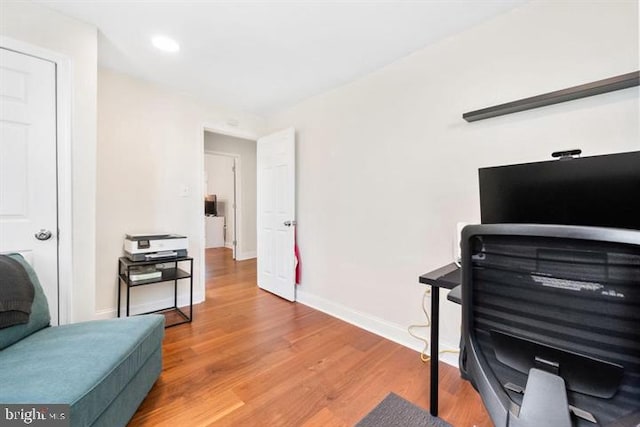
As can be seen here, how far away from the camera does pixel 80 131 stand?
180 centimetres

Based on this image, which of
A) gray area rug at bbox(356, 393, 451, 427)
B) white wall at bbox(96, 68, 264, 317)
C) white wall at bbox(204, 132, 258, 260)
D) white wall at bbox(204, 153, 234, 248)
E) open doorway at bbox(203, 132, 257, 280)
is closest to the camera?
gray area rug at bbox(356, 393, 451, 427)

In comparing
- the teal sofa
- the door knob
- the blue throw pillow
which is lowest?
the teal sofa

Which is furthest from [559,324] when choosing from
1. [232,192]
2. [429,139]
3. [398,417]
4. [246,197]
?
[232,192]

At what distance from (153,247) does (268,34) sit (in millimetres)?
2076

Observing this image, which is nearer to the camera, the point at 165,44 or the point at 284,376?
the point at 284,376

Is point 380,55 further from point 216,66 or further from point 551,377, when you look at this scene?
point 551,377

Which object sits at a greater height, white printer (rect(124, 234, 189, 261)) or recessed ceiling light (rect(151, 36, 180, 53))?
recessed ceiling light (rect(151, 36, 180, 53))

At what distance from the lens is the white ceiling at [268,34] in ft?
5.48

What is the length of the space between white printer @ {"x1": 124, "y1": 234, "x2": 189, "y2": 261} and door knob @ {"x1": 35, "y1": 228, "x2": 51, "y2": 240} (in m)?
0.65

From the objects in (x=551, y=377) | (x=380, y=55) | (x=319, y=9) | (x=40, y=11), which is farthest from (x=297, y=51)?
(x=551, y=377)

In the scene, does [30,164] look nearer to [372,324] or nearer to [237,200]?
[372,324]

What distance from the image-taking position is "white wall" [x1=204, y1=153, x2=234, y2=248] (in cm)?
636

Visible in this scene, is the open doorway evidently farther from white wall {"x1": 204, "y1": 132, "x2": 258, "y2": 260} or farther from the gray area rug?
the gray area rug

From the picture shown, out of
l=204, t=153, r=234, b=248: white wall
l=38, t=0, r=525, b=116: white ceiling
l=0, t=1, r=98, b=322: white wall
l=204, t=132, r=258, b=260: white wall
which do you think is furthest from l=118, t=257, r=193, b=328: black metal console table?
l=204, t=153, r=234, b=248: white wall
